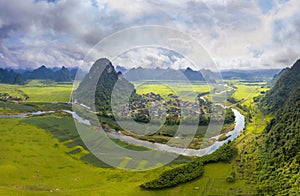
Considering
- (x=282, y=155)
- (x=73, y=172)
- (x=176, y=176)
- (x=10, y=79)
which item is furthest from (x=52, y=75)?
(x=282, y=155)

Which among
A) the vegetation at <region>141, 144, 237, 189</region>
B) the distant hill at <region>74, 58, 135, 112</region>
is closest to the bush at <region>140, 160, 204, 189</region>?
the vegetation at <region>141, 144, 237, 189</region>

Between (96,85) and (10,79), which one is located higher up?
(96,85)

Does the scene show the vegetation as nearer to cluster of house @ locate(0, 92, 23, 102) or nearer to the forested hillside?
the forested hillside

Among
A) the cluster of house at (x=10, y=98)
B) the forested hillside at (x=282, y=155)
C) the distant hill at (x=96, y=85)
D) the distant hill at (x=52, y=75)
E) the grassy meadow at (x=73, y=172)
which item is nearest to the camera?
the distant hill at (x=96, y=85)

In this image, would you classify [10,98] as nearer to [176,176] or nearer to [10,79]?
[10,79]

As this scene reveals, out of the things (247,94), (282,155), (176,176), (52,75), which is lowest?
(176,176)

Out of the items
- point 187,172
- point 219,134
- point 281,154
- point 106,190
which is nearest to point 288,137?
point 281,154

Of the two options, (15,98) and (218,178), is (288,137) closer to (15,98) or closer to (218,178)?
(218,178)

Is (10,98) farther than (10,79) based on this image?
No

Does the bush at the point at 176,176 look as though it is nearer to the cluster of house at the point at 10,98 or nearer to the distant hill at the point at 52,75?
the cluster of house at the point at 10,98

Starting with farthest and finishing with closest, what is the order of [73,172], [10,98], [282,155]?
[10,98] → [282,155] → [73,172]

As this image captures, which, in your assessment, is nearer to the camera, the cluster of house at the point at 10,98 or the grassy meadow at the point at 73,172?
the grassy meadow at the point at 73,172

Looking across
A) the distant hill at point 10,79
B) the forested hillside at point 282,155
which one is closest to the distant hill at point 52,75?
the distant hill at point 10,79
